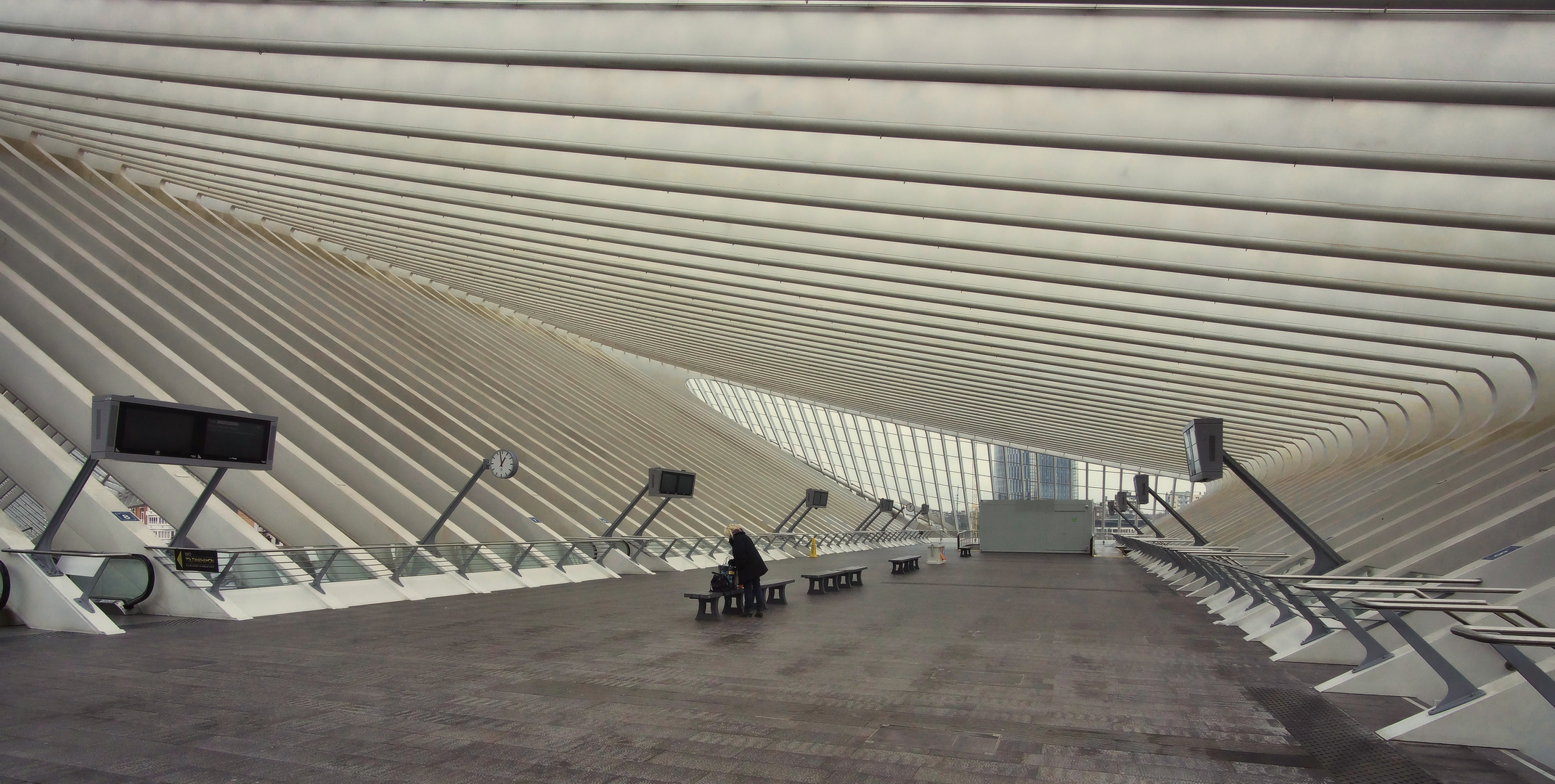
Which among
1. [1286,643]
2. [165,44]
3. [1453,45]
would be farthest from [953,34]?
[165,44]

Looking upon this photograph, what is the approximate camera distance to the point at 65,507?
8.89 m

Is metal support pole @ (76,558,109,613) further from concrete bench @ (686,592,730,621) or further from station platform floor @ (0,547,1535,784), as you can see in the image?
concrete bench @ (686,592,730,621)

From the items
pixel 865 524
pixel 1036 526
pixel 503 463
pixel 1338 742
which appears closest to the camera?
pixel 1338 742

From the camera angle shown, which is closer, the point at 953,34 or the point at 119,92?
the point at 953,34

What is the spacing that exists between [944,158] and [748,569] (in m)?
5.32

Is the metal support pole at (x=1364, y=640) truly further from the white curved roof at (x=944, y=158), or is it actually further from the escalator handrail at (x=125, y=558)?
the escalator handrail at (x=125, y=558)

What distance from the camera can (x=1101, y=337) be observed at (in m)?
14.1

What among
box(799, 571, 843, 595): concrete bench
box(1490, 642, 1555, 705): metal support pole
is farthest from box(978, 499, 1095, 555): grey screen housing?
box(1490, 642, 1555, 705): metal support pole

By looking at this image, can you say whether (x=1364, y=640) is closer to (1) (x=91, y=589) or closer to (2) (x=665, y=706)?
(2) (x=665, y=706)

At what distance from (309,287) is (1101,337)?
16.2 m

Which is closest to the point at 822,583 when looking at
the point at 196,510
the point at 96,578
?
the point at 196,510

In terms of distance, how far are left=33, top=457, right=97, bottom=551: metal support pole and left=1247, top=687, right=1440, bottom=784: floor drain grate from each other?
32.2ft

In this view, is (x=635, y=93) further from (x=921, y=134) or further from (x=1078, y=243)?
(x=1078, y=243)

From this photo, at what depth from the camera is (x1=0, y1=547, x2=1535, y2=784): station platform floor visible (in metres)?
4.28
